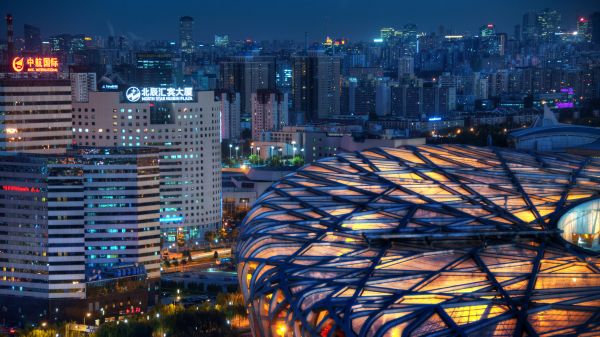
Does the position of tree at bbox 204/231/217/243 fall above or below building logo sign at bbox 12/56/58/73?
below

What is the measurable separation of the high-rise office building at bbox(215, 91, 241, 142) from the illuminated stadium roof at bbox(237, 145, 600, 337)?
5761cm

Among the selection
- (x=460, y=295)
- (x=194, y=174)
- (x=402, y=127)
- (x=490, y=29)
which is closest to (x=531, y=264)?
(x=460, y=295)

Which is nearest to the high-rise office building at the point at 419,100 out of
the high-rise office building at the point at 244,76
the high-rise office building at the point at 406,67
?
the high-rise office building at the point at 244,76

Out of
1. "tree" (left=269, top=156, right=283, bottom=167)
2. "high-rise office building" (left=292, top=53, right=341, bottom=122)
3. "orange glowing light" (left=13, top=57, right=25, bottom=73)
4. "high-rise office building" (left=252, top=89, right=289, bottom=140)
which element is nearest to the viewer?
"orange glowing light" (left=13, top=57, right=25, bottom=73)

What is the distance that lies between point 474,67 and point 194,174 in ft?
246

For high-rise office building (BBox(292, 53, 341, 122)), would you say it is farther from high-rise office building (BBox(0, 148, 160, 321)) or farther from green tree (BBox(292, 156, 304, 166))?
high-rise office building (BBox(0, 148, 160, 321))

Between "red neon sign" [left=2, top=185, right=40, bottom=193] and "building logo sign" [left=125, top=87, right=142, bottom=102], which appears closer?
"red neon sign" [left=2, top=185, right=40, bottom=193]

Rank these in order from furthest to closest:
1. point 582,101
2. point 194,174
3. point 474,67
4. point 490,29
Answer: point 490,29 → point 474,67 → point 582,101 → point 194,174

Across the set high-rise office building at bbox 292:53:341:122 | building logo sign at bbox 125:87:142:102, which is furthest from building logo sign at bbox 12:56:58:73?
high-rise office building at bbox 292:53:341:122

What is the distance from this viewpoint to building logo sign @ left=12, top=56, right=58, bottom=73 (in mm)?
37438

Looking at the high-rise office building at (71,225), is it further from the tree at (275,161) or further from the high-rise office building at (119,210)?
the tree at (275,161)

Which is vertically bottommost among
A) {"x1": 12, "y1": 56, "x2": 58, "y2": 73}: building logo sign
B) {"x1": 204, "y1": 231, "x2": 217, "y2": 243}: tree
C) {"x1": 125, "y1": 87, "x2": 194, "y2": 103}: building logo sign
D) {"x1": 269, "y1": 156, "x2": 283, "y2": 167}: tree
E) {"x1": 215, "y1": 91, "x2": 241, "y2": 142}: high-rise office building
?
{"x1": 204, "y1": 231, "x2": 217, "y2": 243}: tree

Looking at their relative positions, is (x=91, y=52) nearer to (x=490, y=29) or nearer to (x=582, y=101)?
(x=582, y=101)

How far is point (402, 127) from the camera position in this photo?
240 feet
